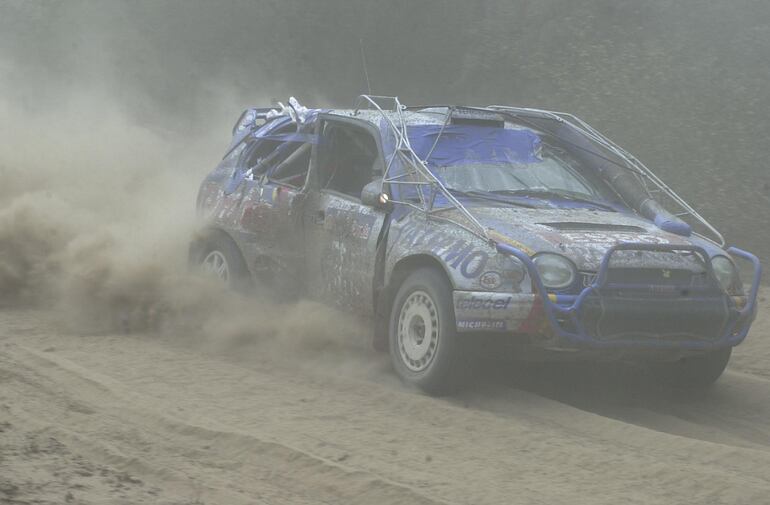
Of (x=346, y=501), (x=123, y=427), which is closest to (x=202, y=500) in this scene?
(x=346, y=501)

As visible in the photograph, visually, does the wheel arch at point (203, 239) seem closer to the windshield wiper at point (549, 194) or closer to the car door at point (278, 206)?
the car door at point (278, 206)

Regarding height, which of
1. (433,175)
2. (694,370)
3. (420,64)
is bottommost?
(694,370)

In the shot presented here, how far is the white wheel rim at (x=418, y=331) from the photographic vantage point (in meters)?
7.06

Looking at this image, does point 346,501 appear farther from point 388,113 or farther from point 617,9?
point 617,9

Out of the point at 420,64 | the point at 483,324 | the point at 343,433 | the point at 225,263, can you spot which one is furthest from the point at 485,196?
the point at 420,64

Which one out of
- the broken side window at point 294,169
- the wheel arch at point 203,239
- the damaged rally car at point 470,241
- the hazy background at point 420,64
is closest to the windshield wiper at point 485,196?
the damaged rally car at point 470,241

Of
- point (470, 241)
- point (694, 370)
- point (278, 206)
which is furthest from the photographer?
point (278, 206)

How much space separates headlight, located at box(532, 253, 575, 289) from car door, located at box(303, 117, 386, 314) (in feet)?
4.48

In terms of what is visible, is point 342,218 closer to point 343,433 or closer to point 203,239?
point 203,239

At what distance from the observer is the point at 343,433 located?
6.12 m

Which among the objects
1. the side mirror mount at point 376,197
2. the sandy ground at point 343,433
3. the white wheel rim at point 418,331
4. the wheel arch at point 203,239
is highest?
the side mirror mount at point 376,197

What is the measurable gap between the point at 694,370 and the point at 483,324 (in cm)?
176

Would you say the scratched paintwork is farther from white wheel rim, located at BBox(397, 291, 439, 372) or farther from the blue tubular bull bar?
white wheel rim, located at BBox(397, 291, 439, 372)

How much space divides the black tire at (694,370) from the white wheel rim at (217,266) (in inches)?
132
